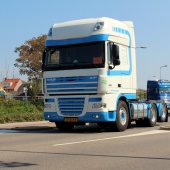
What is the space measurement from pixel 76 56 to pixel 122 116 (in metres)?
3.11

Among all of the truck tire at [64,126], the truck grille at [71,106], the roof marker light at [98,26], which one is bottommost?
the truck tire at [64,126]

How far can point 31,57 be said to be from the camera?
65.9 m

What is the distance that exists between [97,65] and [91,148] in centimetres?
539

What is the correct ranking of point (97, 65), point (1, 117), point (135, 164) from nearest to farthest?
1. point (135, 164)
2. point (97, 65)
3. point (1, 117)

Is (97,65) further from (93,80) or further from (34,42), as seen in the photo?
(34,42)

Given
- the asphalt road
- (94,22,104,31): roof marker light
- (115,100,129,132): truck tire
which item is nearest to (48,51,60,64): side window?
(94,22,104,31): roof marker light

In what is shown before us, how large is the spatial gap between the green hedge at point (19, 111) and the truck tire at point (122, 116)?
28.3ft

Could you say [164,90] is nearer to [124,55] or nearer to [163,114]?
[163,114]

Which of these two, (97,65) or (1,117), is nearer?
(97,65)

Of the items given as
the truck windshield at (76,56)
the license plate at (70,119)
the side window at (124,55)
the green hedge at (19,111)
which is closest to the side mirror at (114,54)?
the truck windshield at (76,56)

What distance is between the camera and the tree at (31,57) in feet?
216

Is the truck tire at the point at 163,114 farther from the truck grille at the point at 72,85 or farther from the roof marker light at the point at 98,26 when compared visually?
the roof marker light at the point at 98,26

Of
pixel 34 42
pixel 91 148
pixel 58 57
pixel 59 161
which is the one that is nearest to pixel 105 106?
pixel 58 57

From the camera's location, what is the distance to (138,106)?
20.0m
